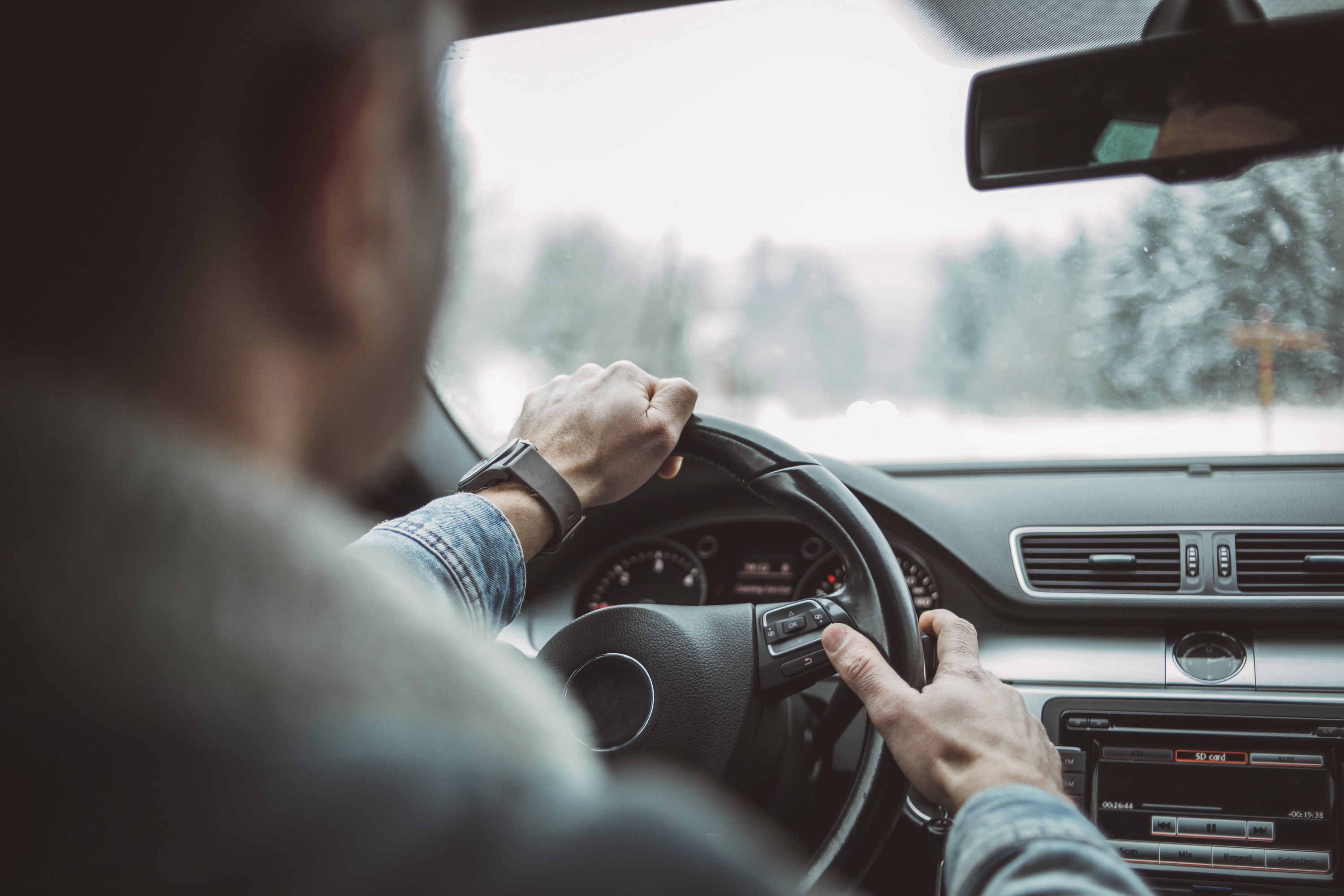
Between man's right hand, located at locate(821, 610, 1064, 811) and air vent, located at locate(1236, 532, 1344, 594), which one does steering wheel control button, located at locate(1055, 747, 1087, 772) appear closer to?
air vent, located at locate(1236, 532, 1344, 594)

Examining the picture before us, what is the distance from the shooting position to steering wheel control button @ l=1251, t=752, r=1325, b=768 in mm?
2045

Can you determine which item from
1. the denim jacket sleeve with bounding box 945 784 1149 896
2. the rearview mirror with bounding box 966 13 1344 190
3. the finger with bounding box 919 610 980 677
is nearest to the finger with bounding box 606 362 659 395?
the finger with bounding box 919 610 980 677

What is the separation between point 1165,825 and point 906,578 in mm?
781

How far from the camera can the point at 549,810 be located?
57cm

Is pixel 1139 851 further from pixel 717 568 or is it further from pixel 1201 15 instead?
pixel 1201 15

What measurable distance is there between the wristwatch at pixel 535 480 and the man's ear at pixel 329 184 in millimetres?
1016

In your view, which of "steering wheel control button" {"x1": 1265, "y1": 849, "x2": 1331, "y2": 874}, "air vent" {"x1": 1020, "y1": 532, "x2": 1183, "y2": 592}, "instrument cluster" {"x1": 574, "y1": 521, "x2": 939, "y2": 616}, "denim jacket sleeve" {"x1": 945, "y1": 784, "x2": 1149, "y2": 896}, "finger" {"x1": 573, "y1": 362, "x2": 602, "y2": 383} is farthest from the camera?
"instrument cluster" {"x1": 574, "y1": 521, "x2": 939, "y2": 616}

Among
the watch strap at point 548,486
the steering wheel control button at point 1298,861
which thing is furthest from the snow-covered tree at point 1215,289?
the watch strap at point 548,486

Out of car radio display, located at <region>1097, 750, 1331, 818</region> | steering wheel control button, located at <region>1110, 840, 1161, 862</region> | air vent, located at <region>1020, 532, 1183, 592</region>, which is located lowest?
steering wheel control button, located at <region>1110, 840, 1161, 862</region>

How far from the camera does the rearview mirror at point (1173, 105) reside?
80.5 inches

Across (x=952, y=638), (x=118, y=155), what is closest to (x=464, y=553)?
(x=952, y=638)

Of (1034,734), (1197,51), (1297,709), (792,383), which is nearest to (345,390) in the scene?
(1034,734)

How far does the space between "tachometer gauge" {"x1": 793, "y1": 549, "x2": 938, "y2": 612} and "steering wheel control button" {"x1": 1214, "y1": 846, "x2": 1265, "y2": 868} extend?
0.82 meters

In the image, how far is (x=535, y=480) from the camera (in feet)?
5.48
